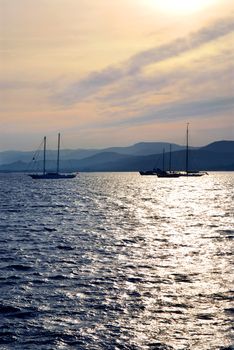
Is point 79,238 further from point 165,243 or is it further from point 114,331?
point 114,331

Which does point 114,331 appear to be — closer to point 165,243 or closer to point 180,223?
point 165,243

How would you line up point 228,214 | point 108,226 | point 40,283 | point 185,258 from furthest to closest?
point 228,214, point 108,226, point 185,258, point 40,283

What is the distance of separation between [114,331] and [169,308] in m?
4.31

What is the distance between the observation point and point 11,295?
1090 inches

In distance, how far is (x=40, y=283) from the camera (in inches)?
1198

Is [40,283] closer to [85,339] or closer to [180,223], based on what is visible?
[85,339]

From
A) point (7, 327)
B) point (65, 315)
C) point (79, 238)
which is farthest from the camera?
point (79, 238)

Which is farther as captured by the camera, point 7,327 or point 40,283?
point 40,283

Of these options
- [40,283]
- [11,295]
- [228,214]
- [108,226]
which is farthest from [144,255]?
[228,214]

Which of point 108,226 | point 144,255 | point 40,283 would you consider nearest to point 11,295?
point 40,283

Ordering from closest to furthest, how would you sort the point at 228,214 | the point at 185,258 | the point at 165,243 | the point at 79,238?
the point at 185,258 < the point at 165,243 < the point at 79,238 < the point at 228,214

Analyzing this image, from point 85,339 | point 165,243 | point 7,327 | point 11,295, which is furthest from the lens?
point 165,243

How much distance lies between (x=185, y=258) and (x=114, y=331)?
711 inches

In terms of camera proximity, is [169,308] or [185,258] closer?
[169,308]
